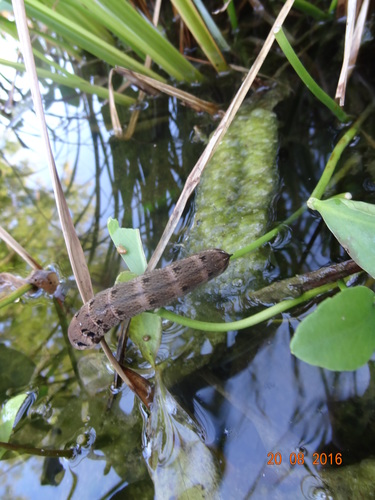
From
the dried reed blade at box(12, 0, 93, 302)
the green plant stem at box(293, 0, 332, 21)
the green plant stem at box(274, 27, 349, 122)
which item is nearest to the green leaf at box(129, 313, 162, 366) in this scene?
the dried reed blade at box(12, 0, 93, 302)

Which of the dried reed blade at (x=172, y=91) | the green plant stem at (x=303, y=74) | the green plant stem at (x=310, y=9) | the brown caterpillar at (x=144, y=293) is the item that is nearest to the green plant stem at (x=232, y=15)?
the green plant stem at (x=310, y=9)

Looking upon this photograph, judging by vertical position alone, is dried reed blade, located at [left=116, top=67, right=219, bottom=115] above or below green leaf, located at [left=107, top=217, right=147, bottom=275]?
above

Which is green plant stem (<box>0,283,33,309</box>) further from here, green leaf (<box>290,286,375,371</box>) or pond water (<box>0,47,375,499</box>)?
green leaf (<box>290,286,375,371</box>)

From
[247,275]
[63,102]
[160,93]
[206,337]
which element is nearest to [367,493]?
[206,337]

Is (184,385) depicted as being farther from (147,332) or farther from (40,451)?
(40,451)

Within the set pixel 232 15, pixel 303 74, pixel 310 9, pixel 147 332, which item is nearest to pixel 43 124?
pixel 147 332

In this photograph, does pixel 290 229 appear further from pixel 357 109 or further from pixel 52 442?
pixel 52 442

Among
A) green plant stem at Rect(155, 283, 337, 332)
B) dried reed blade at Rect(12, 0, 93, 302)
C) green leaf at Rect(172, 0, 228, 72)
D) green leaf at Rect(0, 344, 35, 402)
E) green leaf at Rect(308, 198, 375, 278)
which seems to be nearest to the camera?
green leaf at Rect(308, 198, 375, 278)
